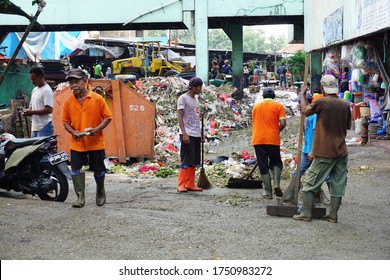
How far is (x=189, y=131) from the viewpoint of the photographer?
9289mm

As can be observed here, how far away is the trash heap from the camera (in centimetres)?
1170

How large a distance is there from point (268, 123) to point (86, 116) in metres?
2.52

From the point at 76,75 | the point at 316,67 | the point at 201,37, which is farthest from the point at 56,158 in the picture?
the point at 316,67

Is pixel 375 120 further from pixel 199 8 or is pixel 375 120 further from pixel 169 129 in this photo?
pixel 199 8

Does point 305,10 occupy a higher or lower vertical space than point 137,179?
higher

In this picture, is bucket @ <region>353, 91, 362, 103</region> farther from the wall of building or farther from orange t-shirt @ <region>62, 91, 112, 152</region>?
orange t-shirt @ <region>62, 91, 112, 152</region>

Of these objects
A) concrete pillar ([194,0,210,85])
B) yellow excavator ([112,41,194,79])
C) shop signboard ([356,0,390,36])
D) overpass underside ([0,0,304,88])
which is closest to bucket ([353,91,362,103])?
shop signboard ([356,0,390,36])

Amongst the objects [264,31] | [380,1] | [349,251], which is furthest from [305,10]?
[264,31]

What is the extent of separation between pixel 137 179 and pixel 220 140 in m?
7.04

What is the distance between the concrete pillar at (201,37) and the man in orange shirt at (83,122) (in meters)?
17.6

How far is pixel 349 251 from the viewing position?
575 cm

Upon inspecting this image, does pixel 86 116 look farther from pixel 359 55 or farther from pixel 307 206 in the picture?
pixel 359 55

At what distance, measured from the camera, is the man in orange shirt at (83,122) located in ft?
24.7

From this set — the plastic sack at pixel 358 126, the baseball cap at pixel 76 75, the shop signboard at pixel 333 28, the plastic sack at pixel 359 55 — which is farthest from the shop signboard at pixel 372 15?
the baseball cap at pixel 76 75
